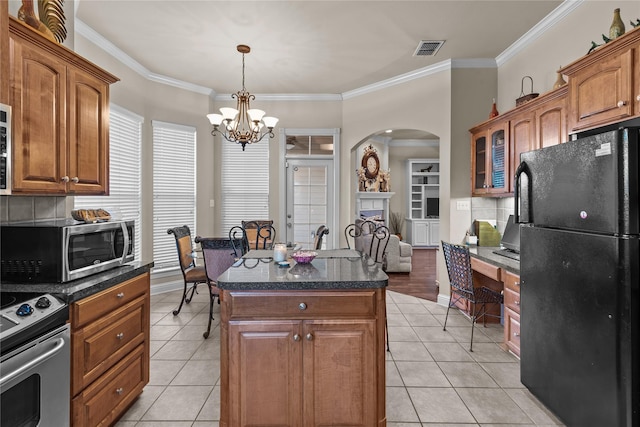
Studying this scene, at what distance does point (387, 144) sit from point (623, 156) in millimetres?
8479

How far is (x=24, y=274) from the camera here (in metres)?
1.82

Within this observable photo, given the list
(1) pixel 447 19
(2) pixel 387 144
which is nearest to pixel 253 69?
(1) pixel 447 19

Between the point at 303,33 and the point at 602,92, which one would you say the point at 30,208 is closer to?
the point at 303,33

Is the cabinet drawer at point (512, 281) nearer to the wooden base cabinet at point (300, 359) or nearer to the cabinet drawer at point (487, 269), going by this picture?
the cabinet drawer at point (487, 269)

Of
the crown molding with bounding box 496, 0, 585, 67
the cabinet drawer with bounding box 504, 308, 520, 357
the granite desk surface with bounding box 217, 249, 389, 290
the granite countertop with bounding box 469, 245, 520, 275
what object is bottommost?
the cabinet drawer with bounding box 504, 308, 520, 357

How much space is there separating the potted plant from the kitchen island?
28.5ft

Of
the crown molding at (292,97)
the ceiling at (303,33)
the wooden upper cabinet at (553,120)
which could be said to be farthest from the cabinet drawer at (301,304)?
the crown molding at (292,97)

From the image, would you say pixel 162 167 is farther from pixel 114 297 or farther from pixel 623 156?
pixel 623 156

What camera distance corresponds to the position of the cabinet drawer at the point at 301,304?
5.98 feet

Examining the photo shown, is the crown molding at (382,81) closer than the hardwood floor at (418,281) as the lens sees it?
Yes

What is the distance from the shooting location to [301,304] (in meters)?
1.82

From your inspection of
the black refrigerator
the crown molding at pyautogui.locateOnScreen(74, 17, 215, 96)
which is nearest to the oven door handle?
the black refrigerator

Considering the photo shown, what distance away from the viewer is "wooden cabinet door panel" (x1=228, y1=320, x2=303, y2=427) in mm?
1814

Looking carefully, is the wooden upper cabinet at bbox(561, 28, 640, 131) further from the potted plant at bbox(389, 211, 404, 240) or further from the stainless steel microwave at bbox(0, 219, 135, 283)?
the potted plant at bbox(389, 211, 404, 240)
